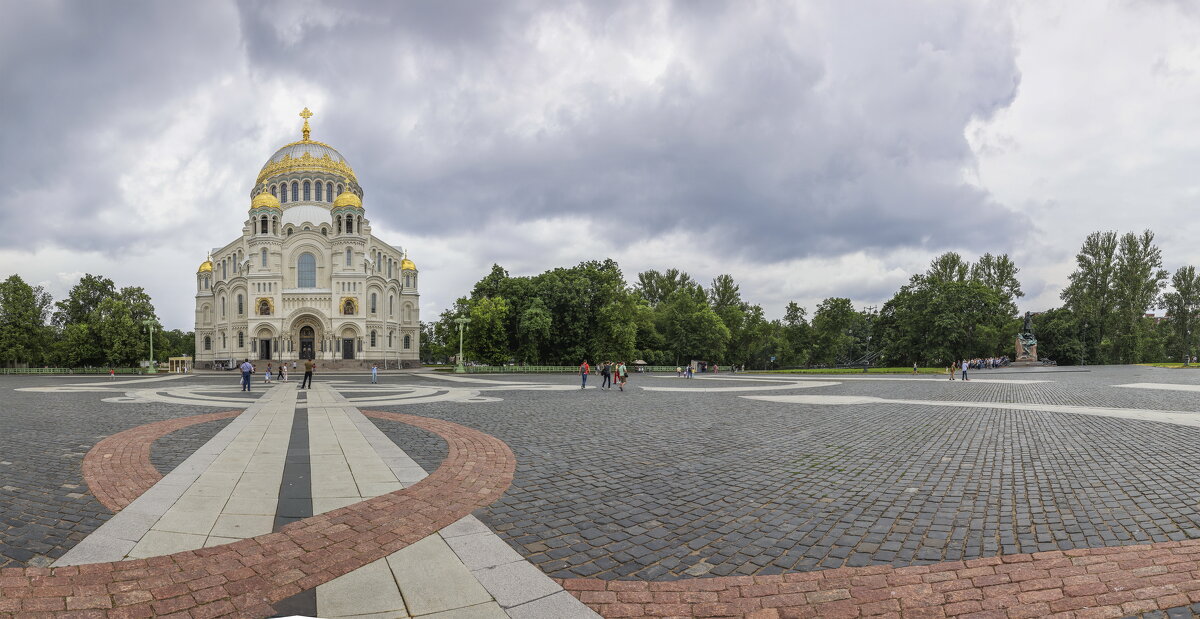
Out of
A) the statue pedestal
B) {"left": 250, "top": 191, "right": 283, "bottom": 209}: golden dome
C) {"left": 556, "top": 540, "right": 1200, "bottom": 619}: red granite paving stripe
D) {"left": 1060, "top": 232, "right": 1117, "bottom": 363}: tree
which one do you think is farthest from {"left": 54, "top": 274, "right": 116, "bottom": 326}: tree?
{"left": 1060, "top": 232, "right": 1117, "bottom": 363}: tree

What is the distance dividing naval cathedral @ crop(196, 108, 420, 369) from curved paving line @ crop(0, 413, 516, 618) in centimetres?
5693

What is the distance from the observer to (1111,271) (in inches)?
2461

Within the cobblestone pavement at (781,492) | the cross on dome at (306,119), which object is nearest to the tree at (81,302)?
the cross on dome at (306,119)

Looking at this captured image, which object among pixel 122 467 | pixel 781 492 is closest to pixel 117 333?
pixel 122 467

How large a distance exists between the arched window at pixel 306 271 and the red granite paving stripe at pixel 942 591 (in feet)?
219

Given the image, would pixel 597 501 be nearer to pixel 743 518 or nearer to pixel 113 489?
pixel 743 518

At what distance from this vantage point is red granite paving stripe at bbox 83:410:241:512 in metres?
5.55

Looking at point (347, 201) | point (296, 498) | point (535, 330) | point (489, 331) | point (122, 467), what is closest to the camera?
point (296, 498)

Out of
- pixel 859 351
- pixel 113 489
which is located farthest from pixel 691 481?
pixel 859 351

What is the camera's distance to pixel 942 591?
11.3 feet

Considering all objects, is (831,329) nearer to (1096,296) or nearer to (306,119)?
(1096,296)

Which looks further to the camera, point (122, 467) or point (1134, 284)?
point (1134, 284)

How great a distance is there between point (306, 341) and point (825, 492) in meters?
64.7

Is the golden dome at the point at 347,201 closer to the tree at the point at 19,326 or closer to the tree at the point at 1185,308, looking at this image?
the tree at the point at 19,326
